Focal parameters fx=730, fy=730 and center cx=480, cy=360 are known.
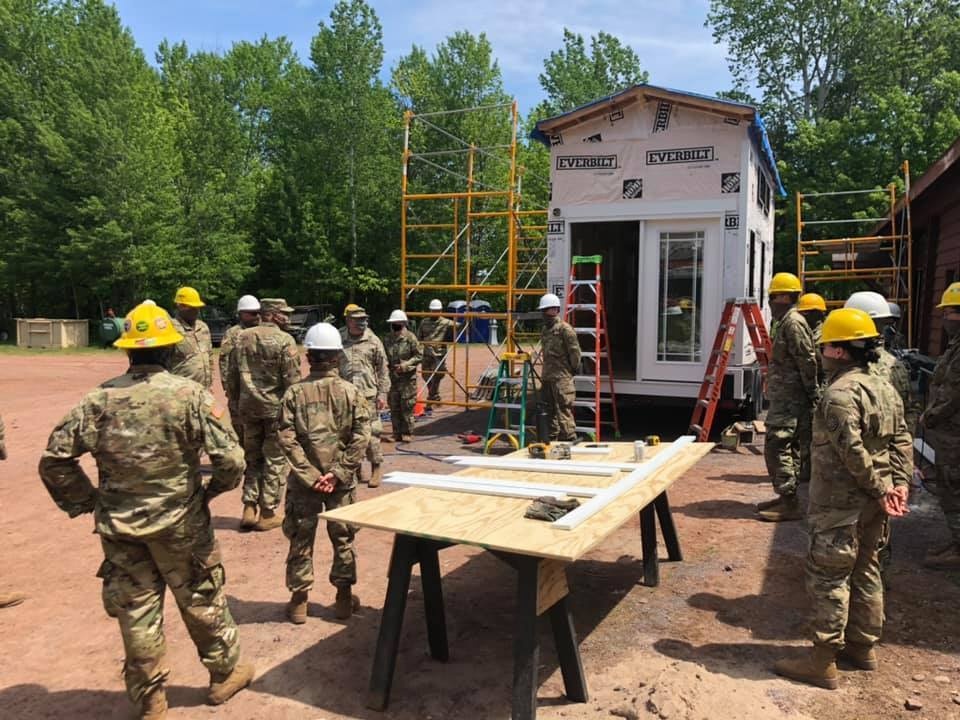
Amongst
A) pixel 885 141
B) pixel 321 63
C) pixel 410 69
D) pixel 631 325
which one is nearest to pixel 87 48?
pixel 321 63

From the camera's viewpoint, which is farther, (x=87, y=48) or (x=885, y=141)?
(x=87, y=48)

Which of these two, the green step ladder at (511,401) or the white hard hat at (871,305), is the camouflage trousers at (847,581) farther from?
the green step ladder at (511,401)

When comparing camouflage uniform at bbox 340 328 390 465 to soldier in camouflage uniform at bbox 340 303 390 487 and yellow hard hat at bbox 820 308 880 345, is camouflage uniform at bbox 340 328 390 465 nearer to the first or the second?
soldier in camouflage uniform at bbox 340 303 390 487

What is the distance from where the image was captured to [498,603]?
4.79 m

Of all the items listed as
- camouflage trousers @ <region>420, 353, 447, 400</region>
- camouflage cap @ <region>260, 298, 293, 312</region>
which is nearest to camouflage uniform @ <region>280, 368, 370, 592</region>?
camouflage cap @ <region>260, 298, 293, 312</region>

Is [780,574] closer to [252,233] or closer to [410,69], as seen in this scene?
[252,233]

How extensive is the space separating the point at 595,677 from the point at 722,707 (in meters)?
0.64

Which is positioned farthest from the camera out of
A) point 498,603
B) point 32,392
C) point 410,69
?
point 410,69

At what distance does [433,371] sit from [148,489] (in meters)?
9.30

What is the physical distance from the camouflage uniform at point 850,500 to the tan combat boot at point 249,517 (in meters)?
4.47

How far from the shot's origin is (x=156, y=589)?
337 cm

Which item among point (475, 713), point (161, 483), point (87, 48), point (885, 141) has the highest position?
point (87, 48)

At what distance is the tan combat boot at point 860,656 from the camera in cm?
376

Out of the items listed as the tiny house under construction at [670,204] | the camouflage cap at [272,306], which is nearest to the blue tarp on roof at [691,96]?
the tiny house under construction at [670,204]
